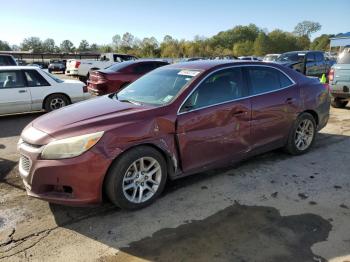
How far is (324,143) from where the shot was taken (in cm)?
657

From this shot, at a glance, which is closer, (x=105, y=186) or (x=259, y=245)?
(x=259, y=245)

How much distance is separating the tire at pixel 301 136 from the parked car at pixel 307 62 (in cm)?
1144

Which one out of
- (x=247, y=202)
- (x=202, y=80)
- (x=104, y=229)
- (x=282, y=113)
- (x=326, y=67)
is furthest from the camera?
(x=326, y=67)

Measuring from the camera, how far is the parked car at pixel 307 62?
55.0ft

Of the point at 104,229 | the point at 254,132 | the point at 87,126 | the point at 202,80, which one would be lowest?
the point at 104,229

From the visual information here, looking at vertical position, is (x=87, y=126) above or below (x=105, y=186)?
above

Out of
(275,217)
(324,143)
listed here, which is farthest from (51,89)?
(275,217)

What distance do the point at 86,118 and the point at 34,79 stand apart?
619cm

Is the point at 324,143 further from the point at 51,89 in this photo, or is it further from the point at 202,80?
the point at 51,89

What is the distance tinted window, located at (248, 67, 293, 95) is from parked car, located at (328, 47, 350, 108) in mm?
4841

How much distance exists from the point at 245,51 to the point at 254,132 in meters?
81.2

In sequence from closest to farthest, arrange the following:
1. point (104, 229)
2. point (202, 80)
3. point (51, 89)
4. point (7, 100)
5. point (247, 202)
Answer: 1. point (104, 229)
2. point (247, 202)
3. point (202, 80)
4. point (7, 100)
5. point (51, 89)

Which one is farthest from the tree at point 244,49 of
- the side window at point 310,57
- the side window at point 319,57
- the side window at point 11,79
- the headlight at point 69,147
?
the headlight at point 69,147

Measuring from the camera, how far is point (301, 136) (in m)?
5.84
